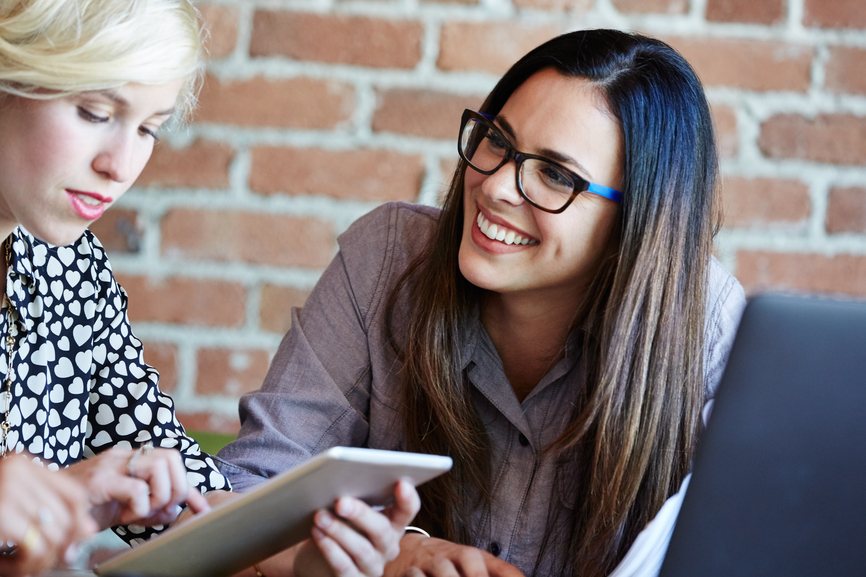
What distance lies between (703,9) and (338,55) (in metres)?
0.64

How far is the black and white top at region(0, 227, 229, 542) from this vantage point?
989 mm

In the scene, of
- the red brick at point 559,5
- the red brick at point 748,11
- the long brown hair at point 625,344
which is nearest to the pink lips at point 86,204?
the long brown hair at point 625,344

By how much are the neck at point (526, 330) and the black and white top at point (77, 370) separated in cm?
44

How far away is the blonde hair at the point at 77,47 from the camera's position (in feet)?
2.71

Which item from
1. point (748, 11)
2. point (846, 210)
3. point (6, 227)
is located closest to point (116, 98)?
point (6, 227)

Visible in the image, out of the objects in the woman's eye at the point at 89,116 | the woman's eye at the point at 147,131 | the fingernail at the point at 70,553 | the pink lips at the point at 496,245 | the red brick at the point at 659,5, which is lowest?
the fingernail at the point at 70,553

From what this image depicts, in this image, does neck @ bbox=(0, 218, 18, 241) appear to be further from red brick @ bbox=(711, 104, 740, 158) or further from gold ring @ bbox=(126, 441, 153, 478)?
red brick @ bbox=(711, 104, 740, 158)

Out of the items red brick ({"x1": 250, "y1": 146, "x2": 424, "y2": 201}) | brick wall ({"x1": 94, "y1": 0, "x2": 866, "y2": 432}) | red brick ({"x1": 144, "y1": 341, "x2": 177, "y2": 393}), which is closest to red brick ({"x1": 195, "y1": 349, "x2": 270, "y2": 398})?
red brick ({"x1": 144, "y1": 341, "x2": 177, "y2": 393})

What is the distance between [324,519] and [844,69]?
4.08 ft

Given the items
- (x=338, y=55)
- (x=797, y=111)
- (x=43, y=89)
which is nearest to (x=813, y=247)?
(x=797, y=111)

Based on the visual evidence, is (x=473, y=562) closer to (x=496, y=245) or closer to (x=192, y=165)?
(x=496, y=245)

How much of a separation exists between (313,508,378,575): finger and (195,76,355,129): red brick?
87cm

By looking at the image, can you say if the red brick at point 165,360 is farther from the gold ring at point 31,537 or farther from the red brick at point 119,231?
the gold ring at point 31,537

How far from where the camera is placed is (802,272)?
1.49 meters
